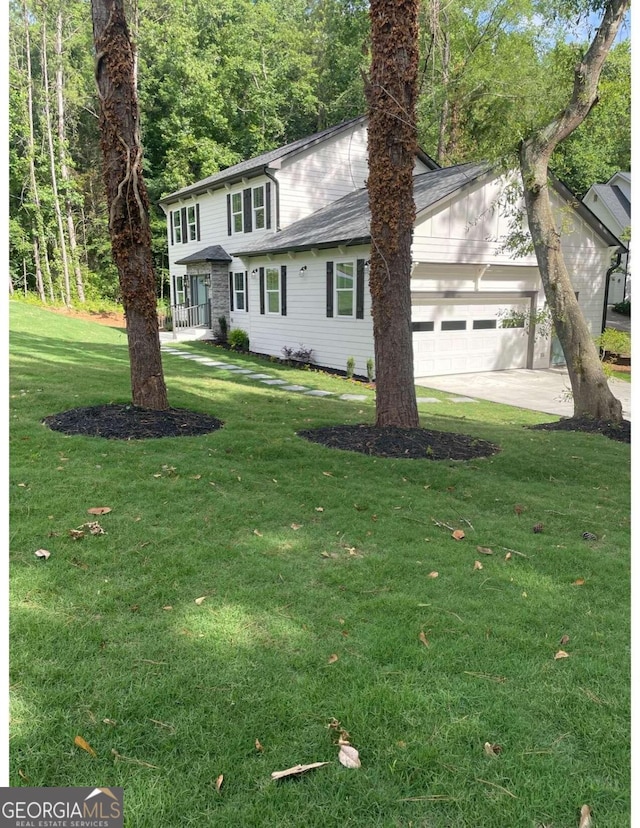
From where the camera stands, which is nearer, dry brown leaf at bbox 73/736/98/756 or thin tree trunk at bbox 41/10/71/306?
dry brown leaf at bbox 73/736/98/756

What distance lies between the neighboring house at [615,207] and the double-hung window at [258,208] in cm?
1689

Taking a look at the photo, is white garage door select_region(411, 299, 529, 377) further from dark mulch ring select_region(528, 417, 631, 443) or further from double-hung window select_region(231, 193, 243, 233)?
double-hung window select_region(231, 193, 243, 233)

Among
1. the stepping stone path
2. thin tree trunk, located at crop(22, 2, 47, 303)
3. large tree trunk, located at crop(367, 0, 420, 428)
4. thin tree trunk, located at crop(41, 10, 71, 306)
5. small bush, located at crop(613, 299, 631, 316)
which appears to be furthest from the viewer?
small bush, located at crop(613, 299, 631, 316)

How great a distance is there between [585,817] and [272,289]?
15732 mm

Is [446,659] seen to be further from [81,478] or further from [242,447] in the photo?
[242,447]

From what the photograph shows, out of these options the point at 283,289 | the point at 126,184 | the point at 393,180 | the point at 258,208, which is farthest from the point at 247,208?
the point at 393,180

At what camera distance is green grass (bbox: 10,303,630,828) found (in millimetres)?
1776

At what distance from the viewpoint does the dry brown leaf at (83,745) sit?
72.6 inches

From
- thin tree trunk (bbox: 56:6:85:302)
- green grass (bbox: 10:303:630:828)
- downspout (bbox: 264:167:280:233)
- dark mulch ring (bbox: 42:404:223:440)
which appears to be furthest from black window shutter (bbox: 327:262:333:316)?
thin tree trunk (bbox: 56:6:85:302)

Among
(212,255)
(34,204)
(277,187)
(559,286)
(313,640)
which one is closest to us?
(313,640)

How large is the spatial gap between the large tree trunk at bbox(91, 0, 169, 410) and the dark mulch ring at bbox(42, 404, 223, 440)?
1.17ft

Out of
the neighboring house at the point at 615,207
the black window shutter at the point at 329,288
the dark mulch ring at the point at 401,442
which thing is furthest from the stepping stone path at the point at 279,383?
the neighboring house at the point at 615,207

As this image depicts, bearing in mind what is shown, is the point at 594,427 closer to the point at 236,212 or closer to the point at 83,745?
the point at 83,745

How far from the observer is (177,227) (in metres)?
23.3
